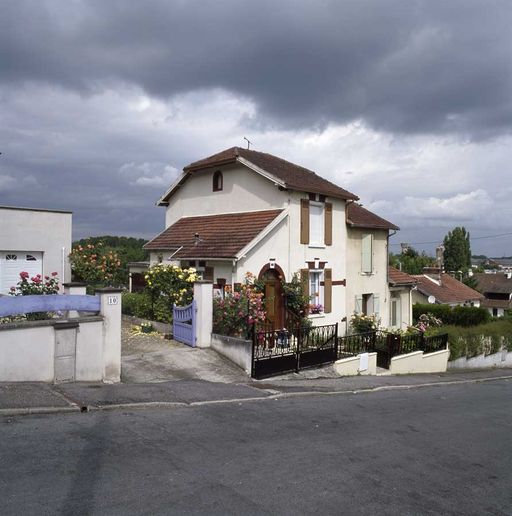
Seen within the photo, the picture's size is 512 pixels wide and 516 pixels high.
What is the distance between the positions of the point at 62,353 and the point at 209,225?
420 inches

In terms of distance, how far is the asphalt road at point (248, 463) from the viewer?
16.8 ft

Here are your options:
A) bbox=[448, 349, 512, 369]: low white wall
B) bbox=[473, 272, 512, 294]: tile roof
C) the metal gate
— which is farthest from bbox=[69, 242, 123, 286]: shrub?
bbox=[473, 272, 512, 294]: tile roof

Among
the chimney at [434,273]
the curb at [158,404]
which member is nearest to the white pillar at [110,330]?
the curb at [158,404]

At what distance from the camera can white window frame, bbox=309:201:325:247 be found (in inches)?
747

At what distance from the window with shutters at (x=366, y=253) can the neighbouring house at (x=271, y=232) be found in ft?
0.14

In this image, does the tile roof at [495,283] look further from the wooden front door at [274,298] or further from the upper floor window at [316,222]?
the wooden front door at [274,298]

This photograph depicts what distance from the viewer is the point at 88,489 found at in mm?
5172

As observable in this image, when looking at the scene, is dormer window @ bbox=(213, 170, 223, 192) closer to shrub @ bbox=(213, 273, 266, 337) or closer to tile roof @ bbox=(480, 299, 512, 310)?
shrub @ bbox=(213, 273, 266, 337)

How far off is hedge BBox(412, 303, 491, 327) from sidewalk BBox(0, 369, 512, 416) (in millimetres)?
18819

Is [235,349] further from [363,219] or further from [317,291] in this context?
[363,219]

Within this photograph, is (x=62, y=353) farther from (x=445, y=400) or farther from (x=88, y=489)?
(x=445, y=400)

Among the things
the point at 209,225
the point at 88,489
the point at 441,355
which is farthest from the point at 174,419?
the point at 441,355

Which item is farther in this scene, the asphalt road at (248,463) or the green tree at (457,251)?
the green tree at (457,251)

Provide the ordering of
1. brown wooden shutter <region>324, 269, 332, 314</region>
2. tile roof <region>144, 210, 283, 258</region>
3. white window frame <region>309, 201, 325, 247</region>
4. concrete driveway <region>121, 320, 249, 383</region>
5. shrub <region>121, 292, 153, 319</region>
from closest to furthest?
concrete driveway <region>121, 320, 249, 383</region>, shrub <region>121, 292, 153, 319</region>, tile roof <region>144, 210, 283, 258</region>, white window frame <region>309, 201, 325, 247</region>, brown wooden shutter <region>324, 269, 332, 314</region>
